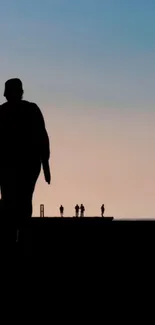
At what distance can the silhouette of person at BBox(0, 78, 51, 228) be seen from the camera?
8.38m

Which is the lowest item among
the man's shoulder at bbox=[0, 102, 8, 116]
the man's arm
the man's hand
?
the man's hand

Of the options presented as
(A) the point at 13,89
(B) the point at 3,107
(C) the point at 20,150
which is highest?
(A) the point at 13,89

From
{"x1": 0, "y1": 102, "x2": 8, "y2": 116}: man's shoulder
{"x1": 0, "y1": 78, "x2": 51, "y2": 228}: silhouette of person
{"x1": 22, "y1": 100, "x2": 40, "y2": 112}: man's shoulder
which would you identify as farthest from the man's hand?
{"x1": 0, "y1": 102, "x2": 8, "y2": 116}: man's shoulder

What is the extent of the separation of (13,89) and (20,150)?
2.18 ft

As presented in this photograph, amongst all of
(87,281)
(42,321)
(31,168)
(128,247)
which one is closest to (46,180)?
(31,168)

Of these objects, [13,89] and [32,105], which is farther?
[32,105]

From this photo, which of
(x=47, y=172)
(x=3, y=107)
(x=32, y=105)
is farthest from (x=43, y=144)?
(x=3, y=107)

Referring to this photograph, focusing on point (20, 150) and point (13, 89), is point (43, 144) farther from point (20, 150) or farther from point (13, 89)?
point (13, 89)

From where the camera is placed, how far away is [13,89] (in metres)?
8.98

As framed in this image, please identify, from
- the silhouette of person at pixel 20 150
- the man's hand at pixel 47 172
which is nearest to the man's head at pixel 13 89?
the silhouette of person at pixel 20 150

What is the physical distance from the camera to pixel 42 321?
5.78 meters

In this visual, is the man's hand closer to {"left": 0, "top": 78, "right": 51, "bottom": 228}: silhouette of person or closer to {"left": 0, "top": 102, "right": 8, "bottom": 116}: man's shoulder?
{"left": 0, "top": 78, "right": 51, "bottom": 228}: silhouette of person

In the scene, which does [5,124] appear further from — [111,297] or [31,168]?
[111,297]

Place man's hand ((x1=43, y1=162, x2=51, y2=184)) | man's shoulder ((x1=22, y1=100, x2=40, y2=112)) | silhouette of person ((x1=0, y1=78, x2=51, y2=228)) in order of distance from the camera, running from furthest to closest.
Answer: man's shoulder ((x1=22, y1=100, x2=40, y2=112)) → man's hand ((x1=43, y1=162, x2=51, y2=184)) → silhouette of person ((x1=0, y1=78, x2=51, y2=228))
